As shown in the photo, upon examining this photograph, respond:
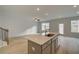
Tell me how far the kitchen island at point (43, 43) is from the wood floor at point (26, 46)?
8 centimetres

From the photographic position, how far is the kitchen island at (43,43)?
175 centimetres

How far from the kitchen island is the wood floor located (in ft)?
0.27

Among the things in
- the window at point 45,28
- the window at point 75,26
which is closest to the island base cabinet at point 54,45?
the window at point 45,28

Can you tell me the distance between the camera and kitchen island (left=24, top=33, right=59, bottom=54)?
5.75 feet

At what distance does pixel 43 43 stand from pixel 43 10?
→ 0.62 m

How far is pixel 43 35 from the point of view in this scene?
1.85 meters

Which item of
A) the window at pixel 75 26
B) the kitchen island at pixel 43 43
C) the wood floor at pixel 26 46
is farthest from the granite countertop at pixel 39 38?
the window at pixel 75 26

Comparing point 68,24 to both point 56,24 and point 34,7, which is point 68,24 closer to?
point 56,24

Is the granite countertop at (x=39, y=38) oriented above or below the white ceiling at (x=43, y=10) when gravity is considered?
Result: below

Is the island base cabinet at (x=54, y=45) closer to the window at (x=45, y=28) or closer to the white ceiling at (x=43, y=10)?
the window at (x=45, y=28)

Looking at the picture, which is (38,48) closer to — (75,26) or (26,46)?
(26,46)

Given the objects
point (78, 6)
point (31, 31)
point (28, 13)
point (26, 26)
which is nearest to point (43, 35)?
point (31, 31)

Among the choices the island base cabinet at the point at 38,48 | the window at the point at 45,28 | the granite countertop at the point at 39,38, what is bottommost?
the island base cabinet at the point at 38,48

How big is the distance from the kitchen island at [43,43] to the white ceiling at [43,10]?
0.36 meters
